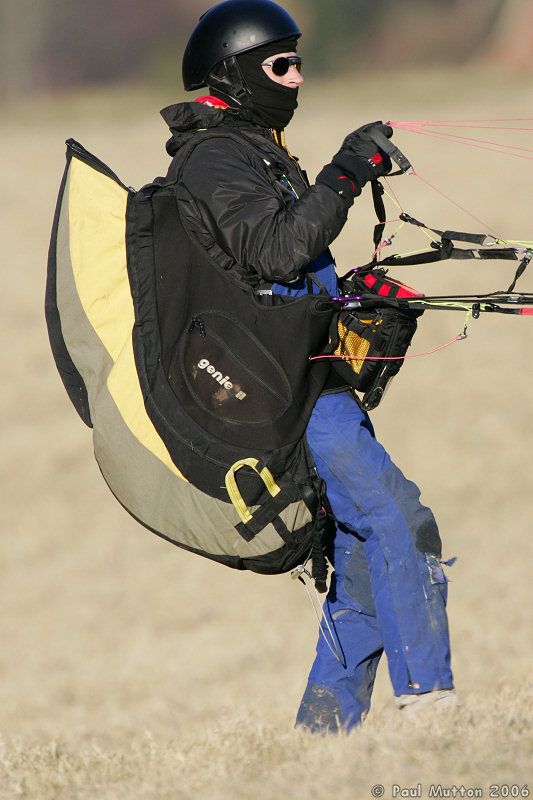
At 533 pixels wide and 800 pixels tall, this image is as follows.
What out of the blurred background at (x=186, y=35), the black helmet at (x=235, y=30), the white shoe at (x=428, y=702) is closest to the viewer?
the white shoe at (x=428, y=702)

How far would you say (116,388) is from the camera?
4172mm

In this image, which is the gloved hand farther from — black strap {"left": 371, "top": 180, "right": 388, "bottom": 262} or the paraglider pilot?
black strap {"left": 371, "top": 180, "right": 388, "bottom": 262}

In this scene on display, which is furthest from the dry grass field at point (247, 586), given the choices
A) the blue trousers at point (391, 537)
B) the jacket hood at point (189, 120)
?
the jacket hood at point (189, 120)

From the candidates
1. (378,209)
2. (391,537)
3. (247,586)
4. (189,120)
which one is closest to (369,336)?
(378,209)

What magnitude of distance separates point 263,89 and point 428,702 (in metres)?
2.03

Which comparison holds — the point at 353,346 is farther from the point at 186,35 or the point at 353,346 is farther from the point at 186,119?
the point at 186,35

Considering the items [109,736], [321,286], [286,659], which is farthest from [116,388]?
[286,659]

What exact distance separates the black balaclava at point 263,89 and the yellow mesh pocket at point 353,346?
2.52 ft

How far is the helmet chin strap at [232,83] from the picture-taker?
4.34 m

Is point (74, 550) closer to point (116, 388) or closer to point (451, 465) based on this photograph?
point (451, 465)

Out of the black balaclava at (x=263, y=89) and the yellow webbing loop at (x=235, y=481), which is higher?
the black balaclava at (x=263, y=89)

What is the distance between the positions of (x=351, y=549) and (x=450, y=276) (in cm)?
1521

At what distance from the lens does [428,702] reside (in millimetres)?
3973

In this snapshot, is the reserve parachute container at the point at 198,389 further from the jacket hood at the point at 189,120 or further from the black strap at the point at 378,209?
the black strap at the point at 378,209
